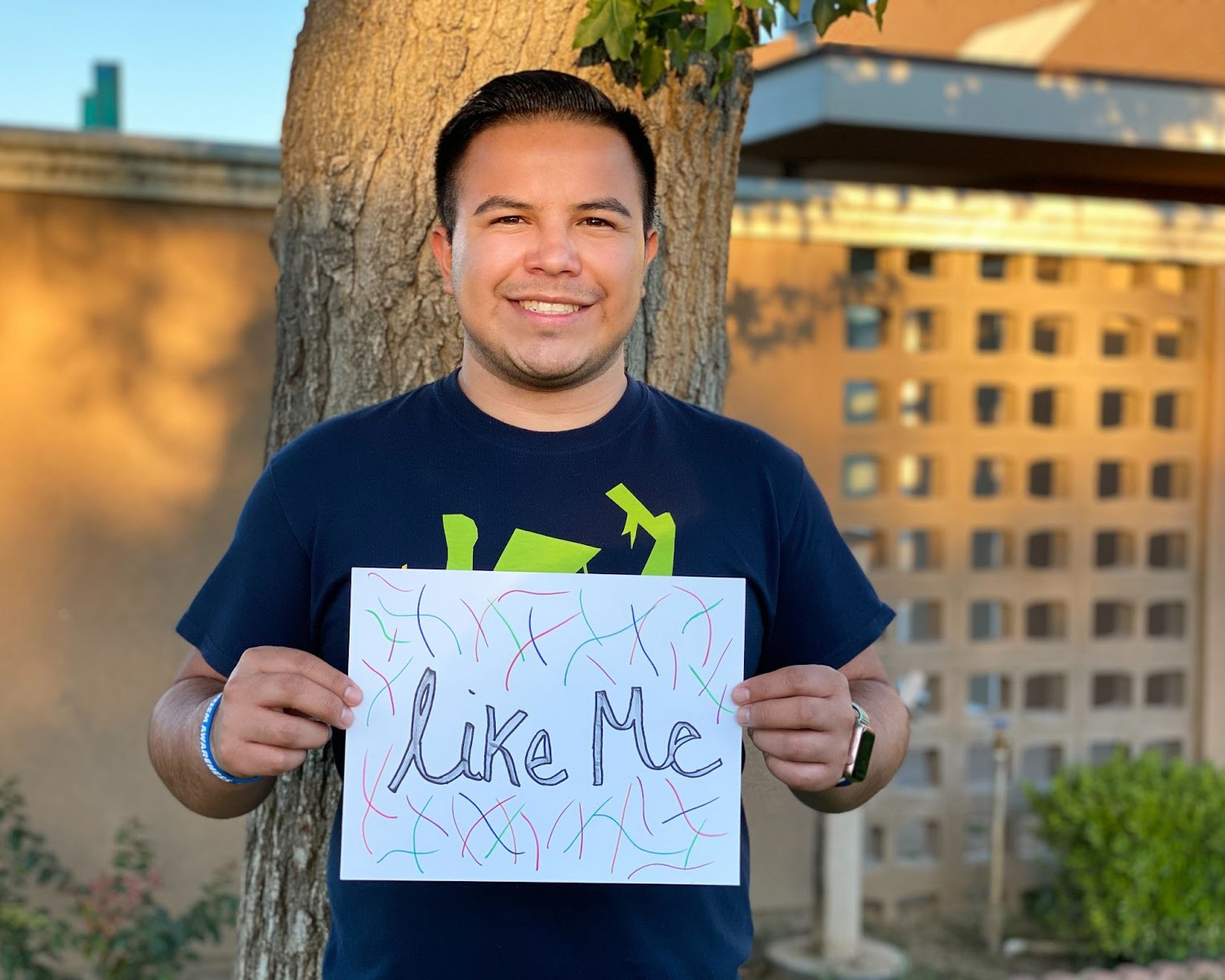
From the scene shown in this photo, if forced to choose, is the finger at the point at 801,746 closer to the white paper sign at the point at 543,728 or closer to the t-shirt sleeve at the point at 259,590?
the white paper sign at the point at 543,728

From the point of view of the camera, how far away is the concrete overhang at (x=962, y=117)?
6.73 metres

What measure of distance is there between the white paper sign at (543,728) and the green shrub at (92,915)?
2461 mm

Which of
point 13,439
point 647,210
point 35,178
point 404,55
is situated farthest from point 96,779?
point 647,210

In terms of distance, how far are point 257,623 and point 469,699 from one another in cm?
29

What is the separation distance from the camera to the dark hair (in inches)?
68.8

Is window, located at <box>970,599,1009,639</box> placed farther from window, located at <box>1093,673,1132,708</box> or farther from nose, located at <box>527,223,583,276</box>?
nose, located at <box>527,223,583,276</box>

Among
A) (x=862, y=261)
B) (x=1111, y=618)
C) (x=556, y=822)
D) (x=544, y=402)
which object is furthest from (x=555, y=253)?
(x=1111, y=618)

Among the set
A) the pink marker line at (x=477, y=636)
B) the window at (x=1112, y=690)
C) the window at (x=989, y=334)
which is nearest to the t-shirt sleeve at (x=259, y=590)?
the pink marker line at (x=477, y=636)

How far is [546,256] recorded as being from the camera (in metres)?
1.67

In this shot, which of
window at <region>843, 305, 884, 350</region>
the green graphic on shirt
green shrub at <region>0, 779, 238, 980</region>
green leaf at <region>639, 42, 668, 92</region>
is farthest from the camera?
window at <region>843, 305, 884, 350</region>

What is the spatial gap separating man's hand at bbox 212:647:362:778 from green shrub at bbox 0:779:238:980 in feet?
8.06

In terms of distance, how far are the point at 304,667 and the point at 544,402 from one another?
45 centimetres

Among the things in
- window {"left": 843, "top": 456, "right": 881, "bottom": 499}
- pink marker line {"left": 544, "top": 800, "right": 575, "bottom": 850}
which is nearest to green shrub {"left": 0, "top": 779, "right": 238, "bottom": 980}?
pink marker line {"left": 544, "top": 800, "right": 575, "bottom": 850}

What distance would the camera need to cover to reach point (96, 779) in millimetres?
4480
